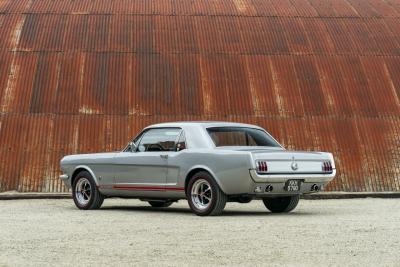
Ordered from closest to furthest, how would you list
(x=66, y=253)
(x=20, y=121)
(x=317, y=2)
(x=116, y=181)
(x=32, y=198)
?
(x=66, y=253) → (x=116, y=181) → (x=32, y=198) → (x=20, y=121) → (x=317, y=2)

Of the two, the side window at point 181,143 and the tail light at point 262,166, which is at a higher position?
the side window at point 181,143

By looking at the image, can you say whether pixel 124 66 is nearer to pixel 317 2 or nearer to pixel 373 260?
pixel 317 2

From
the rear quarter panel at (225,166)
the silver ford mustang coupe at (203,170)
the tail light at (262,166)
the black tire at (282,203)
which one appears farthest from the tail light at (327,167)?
the rear quarter panel at (225,166)

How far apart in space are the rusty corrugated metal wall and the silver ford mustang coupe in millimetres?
4661

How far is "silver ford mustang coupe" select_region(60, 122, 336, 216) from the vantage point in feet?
36.5

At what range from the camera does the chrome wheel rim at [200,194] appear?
1152cm

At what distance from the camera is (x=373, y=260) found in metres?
7.11

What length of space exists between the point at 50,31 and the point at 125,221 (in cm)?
1208

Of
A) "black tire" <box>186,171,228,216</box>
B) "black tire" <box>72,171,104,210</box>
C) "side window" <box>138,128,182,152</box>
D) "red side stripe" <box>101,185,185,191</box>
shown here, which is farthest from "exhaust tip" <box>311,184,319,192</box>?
"black tire" <box>72,171,104,210</box>

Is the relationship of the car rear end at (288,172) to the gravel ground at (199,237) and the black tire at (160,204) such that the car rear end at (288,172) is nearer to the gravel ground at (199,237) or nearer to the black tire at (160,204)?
the gravel ground at (199,237)

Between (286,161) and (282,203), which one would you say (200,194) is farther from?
(282,203)

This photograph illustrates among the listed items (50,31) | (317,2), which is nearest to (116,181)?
(50,31)

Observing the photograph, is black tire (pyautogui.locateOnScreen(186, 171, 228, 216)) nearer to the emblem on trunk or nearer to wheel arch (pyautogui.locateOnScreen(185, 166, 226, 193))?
wheel arch (pyautogui.locateOnScreen(185, 166, 226, 193))

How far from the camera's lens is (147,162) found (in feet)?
40.4
